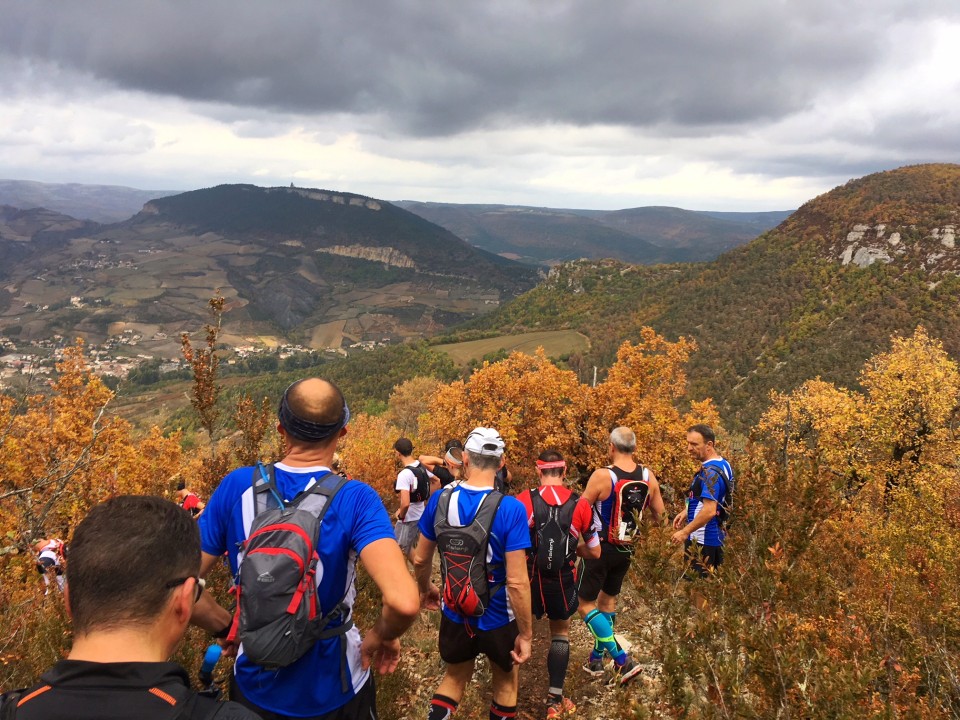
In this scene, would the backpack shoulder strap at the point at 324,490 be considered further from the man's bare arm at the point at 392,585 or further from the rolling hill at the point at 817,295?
the rolling hill at the point at 817,295

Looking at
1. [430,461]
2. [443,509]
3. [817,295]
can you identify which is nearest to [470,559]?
[443,509]

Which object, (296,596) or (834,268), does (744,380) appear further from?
(296,596)

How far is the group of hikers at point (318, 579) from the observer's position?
1.51 meters

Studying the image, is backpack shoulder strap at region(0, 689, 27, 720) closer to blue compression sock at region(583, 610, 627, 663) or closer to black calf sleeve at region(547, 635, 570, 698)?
black calf sleeve at region(547, 635, 570, 698)

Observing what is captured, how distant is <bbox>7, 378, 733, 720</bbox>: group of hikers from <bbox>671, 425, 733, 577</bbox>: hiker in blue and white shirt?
7cm

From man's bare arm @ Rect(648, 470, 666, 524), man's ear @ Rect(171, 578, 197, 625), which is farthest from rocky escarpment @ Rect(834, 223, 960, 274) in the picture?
man's ear @ Rect(171, 578, 197, 625)

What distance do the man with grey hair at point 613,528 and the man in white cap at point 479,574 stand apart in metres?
1.41

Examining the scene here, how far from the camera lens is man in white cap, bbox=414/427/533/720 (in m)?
3.62

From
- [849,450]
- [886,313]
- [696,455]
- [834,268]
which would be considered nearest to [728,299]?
[834,268]

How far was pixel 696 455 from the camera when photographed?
232 inches

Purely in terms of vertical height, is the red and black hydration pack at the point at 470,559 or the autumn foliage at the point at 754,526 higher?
the red and black hydration pack at the point at 470,559

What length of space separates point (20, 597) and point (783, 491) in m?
8.48

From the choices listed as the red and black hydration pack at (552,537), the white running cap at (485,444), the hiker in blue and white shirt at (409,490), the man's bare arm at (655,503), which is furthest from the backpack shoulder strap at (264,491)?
the hiker in blue and white shirt at (409,490)

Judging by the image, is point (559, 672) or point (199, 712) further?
point (559, 672)
